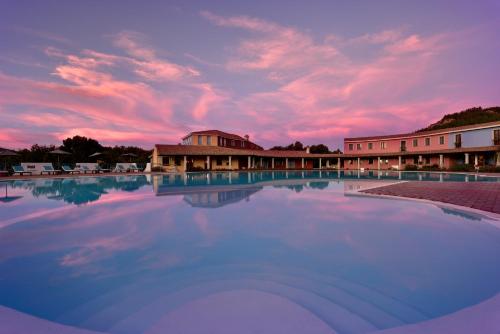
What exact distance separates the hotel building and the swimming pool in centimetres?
2635

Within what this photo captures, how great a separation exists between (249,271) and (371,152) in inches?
1748

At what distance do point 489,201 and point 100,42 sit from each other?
80.0ft

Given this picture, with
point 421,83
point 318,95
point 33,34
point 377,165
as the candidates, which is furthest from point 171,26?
point 377,165

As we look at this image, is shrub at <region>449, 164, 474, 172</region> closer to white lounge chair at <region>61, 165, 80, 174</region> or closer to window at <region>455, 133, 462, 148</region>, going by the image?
window at <region>455, 133, 462, 148</region>

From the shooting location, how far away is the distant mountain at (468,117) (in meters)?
72.2

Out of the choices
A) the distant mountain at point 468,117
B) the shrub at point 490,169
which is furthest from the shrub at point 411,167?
the distant mountain at point 468,117

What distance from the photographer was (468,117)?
7700 centimetres

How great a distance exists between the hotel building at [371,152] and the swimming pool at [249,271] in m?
26.3

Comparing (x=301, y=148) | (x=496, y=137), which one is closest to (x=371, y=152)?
(x=496, y=137)

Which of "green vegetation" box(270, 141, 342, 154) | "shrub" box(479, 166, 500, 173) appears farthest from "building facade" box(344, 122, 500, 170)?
"green vegetation" box(270, 141, 342, 154)

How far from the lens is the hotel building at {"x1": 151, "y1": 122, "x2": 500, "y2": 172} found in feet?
104

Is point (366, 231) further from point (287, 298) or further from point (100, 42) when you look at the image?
point (100, 42)

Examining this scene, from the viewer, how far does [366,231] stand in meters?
6.98

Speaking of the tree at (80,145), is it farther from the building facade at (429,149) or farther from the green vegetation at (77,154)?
the building facade at (429,149)
